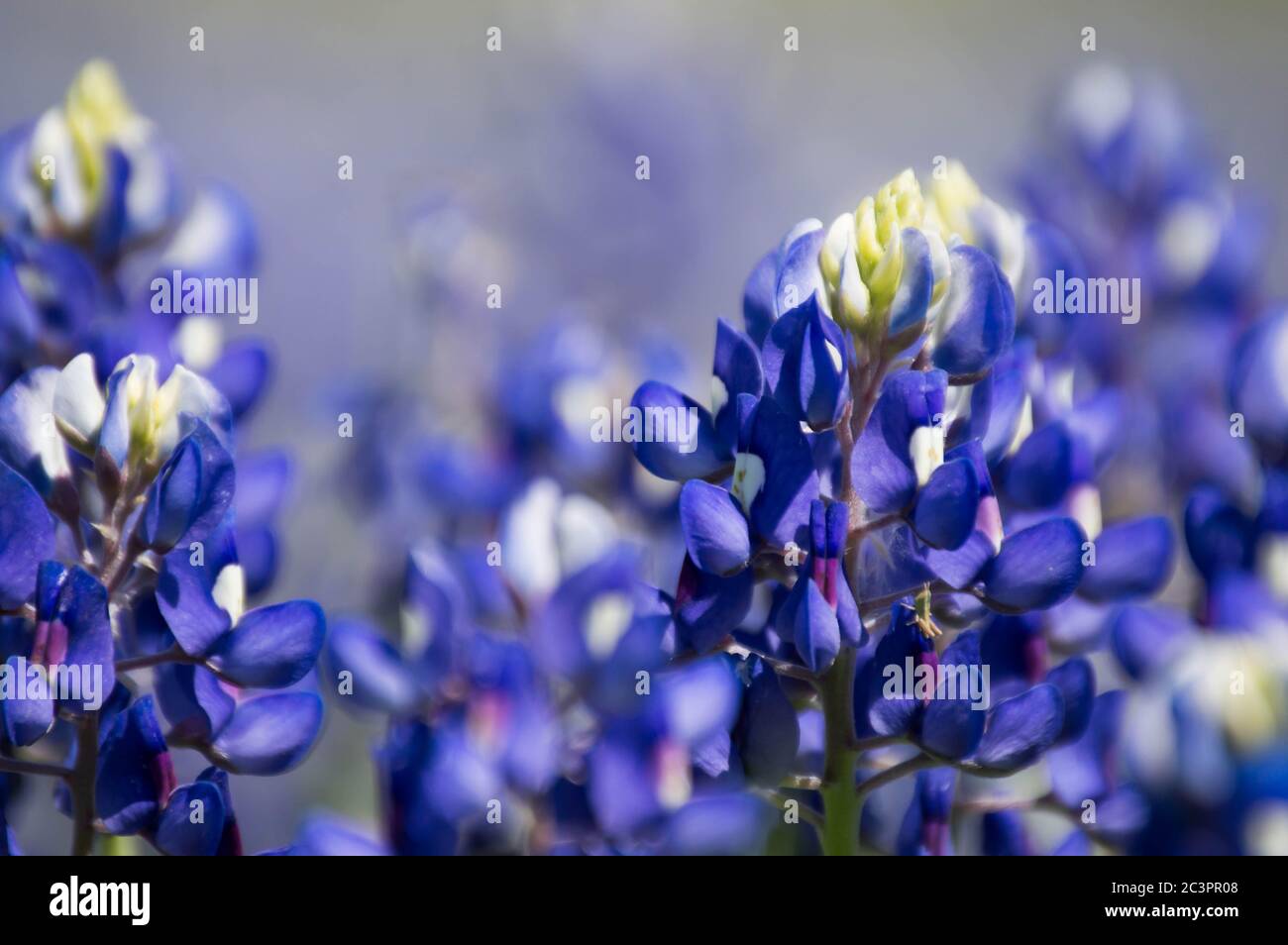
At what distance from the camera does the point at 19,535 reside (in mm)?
1020

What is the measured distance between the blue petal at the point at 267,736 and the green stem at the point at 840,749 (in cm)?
37

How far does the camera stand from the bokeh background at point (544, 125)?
4.38 ft

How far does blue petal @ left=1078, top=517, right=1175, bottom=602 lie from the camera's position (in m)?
1.12

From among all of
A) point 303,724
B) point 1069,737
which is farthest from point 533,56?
point 1069,737

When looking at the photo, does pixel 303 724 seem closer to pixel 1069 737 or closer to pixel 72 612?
pixel 72 612

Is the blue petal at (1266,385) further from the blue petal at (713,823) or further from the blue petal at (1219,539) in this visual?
the blue petal at (713,823)

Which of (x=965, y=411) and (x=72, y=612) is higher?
(x=965, y=411)

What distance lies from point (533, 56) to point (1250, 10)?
25.5 inches

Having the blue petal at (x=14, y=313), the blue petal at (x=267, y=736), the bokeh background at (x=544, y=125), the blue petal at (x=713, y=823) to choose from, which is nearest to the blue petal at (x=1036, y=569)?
A: the blue petal at (x=713, y=823)

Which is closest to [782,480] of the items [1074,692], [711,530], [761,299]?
[711,530]

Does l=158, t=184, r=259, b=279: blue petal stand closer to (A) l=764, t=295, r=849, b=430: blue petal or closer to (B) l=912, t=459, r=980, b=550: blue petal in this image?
(A) l=764, t=295, r=849, b=430: blue petal

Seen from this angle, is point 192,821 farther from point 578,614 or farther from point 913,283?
point 913,283

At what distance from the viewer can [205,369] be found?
3.92ft

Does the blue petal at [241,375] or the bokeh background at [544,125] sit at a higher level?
the bokeh background at [544,125]
